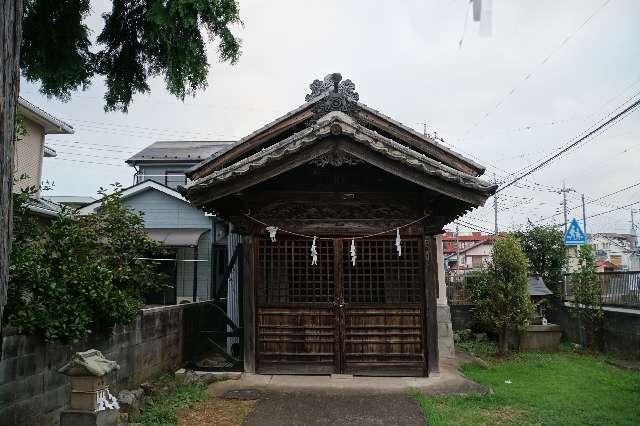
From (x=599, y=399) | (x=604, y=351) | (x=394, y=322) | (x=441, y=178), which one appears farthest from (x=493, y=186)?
(x=604, y=351)

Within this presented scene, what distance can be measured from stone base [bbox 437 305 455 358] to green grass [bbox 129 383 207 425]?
255 inches

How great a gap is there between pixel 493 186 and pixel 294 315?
4838 mm

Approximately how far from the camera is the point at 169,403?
311 inches

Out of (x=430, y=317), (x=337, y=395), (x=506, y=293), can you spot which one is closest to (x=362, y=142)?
(x=430, y=317)

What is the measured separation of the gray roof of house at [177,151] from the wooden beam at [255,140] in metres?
12.2

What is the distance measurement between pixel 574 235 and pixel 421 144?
277 inches

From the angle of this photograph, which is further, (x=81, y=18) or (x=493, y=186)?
(x=493, y=186)

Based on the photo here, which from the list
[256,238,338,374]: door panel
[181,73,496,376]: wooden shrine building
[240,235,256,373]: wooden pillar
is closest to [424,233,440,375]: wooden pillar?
[181,73,496,376]: wooden shrine building

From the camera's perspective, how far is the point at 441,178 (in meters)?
8.98

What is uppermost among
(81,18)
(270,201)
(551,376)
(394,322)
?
(81,18)

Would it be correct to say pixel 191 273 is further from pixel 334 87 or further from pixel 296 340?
pixel 334 87

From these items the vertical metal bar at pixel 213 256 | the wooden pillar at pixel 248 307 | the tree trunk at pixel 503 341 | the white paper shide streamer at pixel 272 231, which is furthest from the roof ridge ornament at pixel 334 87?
the vertical metal bar at pixel 213 256

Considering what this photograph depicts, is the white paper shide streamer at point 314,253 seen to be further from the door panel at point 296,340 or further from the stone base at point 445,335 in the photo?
the stone base at point 445,335

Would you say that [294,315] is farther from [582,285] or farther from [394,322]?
[582,285]
